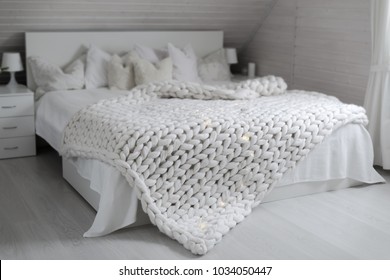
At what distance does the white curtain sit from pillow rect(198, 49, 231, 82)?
150 cm

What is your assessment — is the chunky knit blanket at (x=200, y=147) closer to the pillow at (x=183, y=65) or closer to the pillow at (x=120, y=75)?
the pillow at (x=120, y=75)

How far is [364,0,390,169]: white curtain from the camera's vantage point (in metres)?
4.09

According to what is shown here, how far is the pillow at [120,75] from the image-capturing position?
15.0 feet

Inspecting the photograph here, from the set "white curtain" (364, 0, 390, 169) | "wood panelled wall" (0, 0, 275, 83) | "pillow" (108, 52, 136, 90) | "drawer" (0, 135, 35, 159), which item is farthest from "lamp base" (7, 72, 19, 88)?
"white curtain" (364, 0, 390, 169)

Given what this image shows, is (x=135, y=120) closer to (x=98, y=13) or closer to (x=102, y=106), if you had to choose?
(x=102, y=106)

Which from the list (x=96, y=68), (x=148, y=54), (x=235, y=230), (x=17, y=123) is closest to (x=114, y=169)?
(x=235, y=230)

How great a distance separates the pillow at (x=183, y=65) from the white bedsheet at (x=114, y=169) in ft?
2.27

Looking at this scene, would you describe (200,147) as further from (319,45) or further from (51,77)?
(319,45)

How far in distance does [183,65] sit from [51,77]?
1149 millimetres

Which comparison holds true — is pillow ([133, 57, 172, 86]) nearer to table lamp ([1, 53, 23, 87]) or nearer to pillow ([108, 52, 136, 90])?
pillow ([108, 52, 136, 90])

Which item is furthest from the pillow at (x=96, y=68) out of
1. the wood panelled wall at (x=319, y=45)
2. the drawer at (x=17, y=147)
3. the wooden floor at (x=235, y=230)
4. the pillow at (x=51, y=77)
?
the wood panelled wall at (x=319, y=45)
